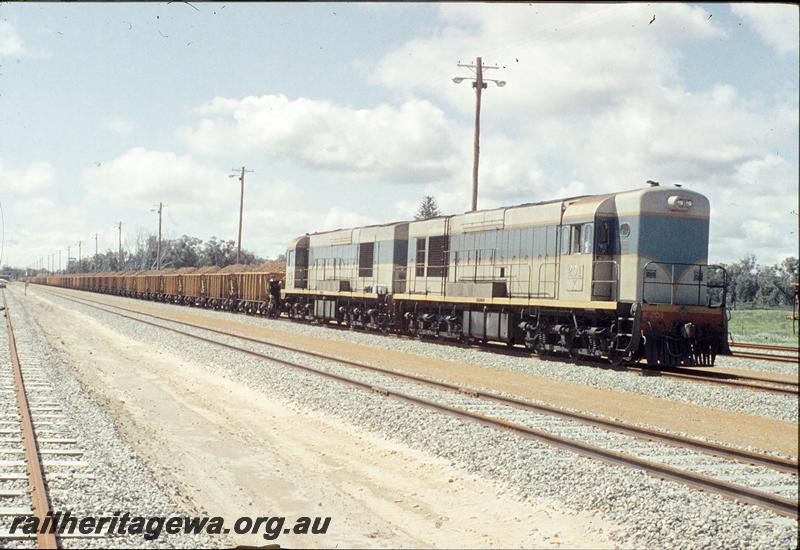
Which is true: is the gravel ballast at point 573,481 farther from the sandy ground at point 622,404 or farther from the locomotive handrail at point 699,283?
the locomotive handrail at point 699,283

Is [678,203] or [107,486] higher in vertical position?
[678,203]

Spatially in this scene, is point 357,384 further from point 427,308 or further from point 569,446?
point 427,308

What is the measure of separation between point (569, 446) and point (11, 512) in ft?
19.7

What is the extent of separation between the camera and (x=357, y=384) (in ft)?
46.9

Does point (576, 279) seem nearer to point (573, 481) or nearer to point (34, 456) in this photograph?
point (573, 481)

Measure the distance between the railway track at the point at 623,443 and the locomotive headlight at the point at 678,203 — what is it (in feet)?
23.6

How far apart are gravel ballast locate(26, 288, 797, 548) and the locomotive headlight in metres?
8.74

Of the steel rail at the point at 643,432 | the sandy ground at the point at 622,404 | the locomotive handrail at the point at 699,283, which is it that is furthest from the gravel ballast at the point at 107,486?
the locomotive handrail at the point at 699,283

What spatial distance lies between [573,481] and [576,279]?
11282 millimetres

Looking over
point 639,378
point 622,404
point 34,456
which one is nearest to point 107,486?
point 34,456

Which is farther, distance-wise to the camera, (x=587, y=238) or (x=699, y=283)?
(x=587, y=238)

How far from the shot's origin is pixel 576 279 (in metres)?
18.7

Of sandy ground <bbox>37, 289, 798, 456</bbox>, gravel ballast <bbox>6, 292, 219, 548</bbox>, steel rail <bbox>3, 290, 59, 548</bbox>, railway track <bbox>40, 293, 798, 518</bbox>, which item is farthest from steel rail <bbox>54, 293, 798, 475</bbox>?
steel rail <bbox>3, 290, 59, 548</bbox>

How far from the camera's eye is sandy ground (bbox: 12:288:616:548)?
22.1 feet
